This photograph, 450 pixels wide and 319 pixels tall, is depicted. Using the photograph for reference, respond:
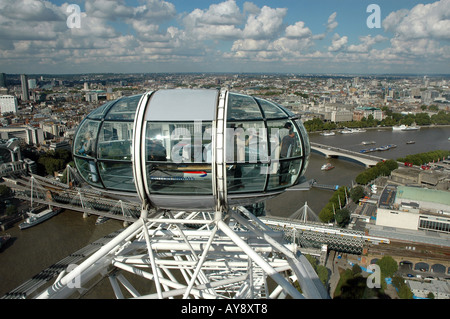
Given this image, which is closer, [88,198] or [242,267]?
[242,267]

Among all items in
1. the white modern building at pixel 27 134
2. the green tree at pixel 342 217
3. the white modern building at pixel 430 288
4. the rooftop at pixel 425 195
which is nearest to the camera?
the white modern building at pixel 430 288

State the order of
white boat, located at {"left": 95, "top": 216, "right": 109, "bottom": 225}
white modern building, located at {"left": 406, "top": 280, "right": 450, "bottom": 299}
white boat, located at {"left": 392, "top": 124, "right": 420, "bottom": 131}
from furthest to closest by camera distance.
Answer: white boat, located at {"left": 392, "top": 124, "right": 420, "bottom": 131} < white boat, located at {"left": 95, "top": 216, "right": 109, "bottom": 225} < white modern building, located at {"left": 406, "top": 280, "right": 450, "bottom": 299}

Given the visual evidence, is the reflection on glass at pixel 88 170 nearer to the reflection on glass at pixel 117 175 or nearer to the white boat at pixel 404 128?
the reflection on glass at pixel 117 175

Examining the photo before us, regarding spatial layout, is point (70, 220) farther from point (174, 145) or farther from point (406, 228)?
point (174, 145)

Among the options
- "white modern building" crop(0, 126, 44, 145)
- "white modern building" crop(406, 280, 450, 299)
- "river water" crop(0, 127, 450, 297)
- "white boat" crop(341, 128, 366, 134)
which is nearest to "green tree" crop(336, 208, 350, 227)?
"river water" crop(0, 127, 450, 297)

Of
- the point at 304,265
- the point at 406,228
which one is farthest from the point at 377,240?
the point at 304,265

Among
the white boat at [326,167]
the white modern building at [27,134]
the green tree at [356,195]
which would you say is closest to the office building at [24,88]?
the white modern building at [27,134]

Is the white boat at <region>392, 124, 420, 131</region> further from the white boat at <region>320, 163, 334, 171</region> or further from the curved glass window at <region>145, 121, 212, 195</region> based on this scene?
the curved glass window at <region>145, 121, 212, 195</region>
